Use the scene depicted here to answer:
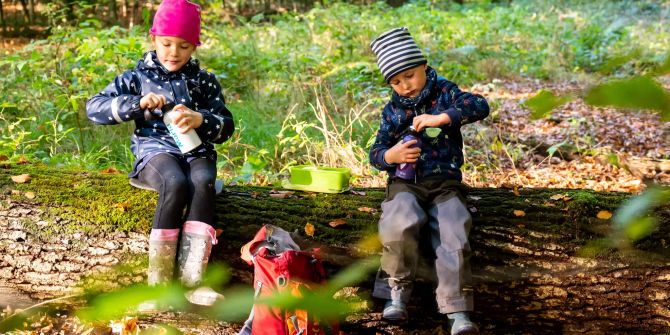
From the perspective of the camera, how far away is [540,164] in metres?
5.44

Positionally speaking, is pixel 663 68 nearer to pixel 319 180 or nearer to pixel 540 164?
pixel 319 180

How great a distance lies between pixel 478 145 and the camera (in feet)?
20.0

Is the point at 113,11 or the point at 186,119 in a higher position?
the point at 113,11

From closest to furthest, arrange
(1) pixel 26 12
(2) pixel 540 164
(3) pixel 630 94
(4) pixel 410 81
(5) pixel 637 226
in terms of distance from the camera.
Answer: (3) pixel 630 94 → (5) pixel 637 226 → (4) pixel 410 81 → (2) pixel 540 164 → (1) pixel 26 12

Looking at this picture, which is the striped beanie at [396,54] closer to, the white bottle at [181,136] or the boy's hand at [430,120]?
the boy's hand at [430,120]

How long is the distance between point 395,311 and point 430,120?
88cm

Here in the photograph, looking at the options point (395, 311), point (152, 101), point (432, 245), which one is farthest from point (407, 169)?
point (152, 101)

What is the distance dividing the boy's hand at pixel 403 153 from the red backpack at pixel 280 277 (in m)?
0.59

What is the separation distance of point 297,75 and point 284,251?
13.1 ft

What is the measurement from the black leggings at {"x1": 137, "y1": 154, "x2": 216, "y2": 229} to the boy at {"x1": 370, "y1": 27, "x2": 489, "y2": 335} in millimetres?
789

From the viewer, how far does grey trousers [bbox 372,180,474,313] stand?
2771 mm

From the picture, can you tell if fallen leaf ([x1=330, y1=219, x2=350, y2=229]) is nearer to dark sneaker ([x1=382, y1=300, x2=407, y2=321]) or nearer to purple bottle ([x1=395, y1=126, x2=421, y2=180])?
purple bottle ([x1=395, y1=126, x2=421, y2=180])

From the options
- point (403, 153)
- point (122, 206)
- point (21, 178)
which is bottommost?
point (122, 206)

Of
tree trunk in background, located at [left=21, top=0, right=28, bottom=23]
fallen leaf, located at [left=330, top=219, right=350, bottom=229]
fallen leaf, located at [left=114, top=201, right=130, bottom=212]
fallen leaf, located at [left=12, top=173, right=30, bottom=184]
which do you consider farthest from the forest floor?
tree trunk in background, located at [left=21, top=0, right=28, bottom=23]
